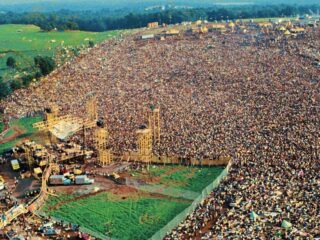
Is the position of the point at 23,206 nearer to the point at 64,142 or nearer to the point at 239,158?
the point at 64,142

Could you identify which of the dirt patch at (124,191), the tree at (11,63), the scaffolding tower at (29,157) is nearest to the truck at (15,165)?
the scaffolding tower at (29,157)

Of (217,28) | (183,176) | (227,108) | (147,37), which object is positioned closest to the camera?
(183,176)

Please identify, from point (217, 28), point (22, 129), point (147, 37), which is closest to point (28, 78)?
point (22, 129)

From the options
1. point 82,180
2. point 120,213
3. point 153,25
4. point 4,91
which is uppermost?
point 153,25

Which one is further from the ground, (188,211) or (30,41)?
(30,41)

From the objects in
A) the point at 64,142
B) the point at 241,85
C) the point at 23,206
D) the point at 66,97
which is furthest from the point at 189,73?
the point at 23,206

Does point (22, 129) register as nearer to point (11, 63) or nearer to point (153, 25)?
point (11, 63)
